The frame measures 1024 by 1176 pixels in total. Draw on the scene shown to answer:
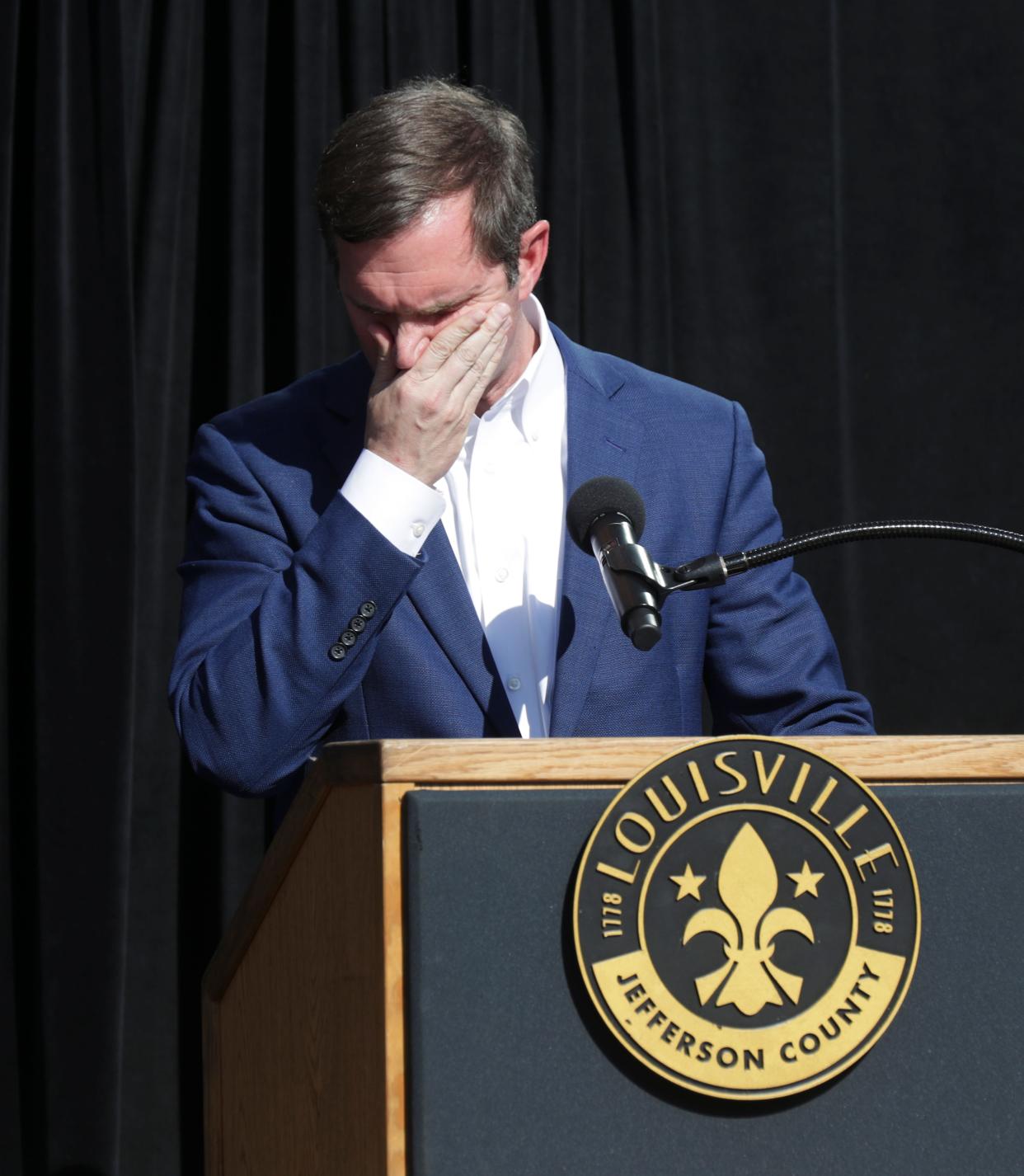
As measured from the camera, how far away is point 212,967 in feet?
4.55

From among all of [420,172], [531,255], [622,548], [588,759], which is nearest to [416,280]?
[420,172]

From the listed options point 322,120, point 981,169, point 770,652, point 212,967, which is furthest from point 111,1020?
point 981,169

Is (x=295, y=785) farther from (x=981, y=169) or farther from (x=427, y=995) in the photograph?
(x=981, y=169)

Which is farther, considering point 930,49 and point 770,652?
point 930,49

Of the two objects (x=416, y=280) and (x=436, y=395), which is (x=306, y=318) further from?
(x=436, y=395)

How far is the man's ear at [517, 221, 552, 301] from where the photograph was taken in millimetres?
1828

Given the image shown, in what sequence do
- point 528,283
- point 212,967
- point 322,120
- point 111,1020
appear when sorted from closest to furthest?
1. point 212,967
2. point 528,283
3. point 111,1020
4. point 322,120

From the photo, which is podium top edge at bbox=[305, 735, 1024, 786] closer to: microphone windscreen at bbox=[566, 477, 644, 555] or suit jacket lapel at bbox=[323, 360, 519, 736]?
microphone windscreen at bbox=[566, 477, 644, 555]

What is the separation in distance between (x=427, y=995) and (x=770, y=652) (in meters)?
0.87

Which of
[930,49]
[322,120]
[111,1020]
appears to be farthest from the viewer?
[930,49]

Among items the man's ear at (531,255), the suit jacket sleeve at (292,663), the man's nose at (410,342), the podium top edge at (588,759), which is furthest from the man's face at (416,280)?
the podium top edge at (588,759)

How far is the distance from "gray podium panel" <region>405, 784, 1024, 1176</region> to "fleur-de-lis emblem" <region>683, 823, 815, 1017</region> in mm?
68

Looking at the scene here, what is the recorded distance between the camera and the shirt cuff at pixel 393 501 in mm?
1421

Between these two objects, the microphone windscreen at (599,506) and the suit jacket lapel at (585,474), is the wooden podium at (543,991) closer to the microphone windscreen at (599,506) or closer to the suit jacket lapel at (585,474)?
the microphone windscreen at (599,506)
